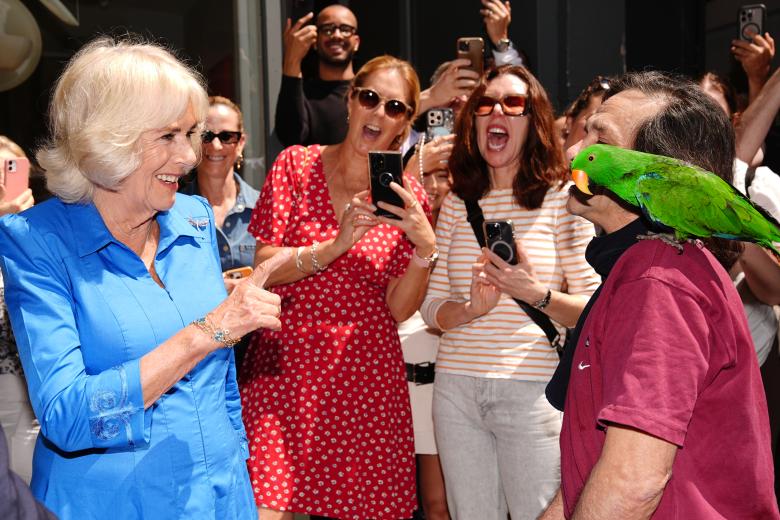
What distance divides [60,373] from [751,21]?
456 cm

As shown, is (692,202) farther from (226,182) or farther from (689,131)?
(226,182)

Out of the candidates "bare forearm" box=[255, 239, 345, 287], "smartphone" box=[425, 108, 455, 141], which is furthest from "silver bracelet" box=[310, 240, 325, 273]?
"smartphone" box=[425, 108, 455, 141]

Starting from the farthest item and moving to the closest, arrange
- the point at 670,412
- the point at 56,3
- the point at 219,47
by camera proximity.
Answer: the point at 219,47 < the point at 56,3 < the point at 670,412

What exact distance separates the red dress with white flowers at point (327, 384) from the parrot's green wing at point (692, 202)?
1587 mm

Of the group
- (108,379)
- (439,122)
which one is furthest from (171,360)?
(439,122)

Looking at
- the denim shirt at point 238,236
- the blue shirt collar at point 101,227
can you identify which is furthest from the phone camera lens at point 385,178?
the denim shirt at point 238,236

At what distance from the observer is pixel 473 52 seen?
4473mm

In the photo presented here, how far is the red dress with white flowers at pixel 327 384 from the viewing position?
3195 mm

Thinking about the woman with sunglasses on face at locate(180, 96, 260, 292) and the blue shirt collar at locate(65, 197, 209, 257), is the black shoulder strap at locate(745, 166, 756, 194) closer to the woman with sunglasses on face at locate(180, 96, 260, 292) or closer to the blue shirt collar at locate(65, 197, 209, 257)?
the woman with sunglasses on face at locate(180, 96, 260, 292)

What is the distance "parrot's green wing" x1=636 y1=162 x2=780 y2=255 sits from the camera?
6.08 ft

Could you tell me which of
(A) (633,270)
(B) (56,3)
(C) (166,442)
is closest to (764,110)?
(A) (633,270)

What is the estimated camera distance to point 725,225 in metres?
1.95

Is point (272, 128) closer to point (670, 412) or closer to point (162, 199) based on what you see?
point (162, 199)

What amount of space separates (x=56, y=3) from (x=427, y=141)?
2447mm
